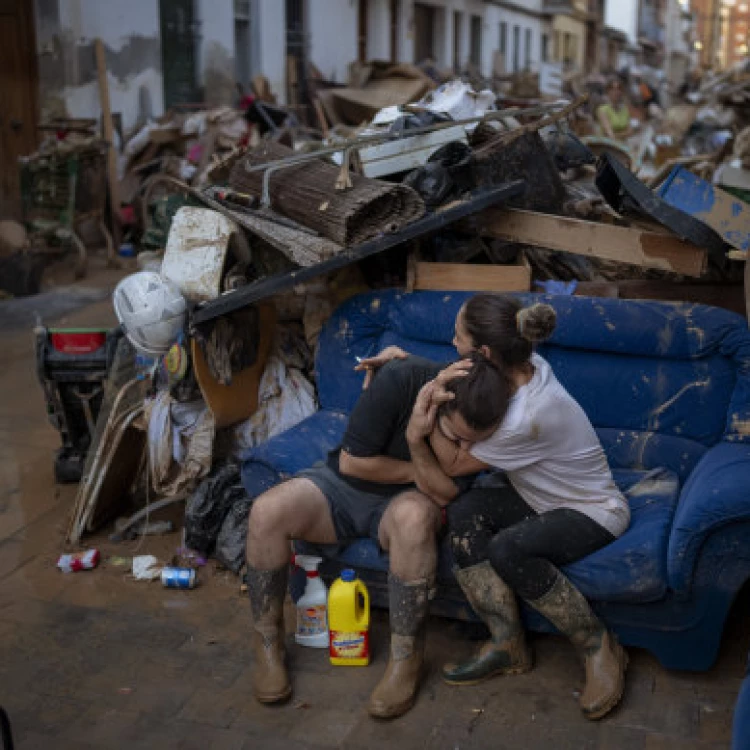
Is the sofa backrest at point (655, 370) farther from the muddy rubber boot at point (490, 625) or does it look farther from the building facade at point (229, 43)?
the building facade at point (229, 43)

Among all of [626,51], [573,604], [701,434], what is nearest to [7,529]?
[573,604]

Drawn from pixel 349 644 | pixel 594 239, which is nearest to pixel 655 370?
pixel 594 239

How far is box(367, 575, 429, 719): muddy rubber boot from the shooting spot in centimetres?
329

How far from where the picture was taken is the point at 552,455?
331 cm

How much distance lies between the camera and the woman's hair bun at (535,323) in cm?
326

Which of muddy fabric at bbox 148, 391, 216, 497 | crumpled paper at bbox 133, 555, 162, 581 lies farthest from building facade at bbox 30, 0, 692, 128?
crumpled paper at bbox 133, 555, 162, 581

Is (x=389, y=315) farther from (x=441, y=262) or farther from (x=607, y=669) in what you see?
(x=607, y=669)

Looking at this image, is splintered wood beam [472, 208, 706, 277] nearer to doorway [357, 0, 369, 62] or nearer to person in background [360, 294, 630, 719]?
person in background [360, 294, 630, 719]

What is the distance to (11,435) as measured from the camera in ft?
19.5

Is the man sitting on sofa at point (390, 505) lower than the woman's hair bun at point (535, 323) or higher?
lower

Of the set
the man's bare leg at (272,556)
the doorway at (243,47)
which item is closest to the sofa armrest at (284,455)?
the man's bare leg at (272,556)

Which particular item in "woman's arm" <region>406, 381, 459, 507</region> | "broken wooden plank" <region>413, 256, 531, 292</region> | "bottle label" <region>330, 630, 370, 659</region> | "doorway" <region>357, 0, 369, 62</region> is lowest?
"bottle label" <region>330, 630, 370, 659</region>

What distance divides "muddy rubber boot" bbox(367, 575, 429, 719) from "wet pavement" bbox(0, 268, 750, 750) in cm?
9

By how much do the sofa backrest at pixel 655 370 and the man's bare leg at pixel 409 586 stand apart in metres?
1.04
